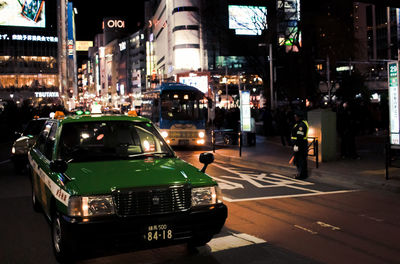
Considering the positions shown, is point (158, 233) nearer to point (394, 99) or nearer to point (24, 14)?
point (394, 99)

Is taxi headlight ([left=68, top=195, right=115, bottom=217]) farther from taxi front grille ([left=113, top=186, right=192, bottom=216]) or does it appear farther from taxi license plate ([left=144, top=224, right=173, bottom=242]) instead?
taxi license plate ([left=144, top=224, right=173, bottom=242])

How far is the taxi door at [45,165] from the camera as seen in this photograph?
21.3ft

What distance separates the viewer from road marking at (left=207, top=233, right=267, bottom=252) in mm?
6379

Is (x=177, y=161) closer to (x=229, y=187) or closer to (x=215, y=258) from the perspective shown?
(x=215, y=258)

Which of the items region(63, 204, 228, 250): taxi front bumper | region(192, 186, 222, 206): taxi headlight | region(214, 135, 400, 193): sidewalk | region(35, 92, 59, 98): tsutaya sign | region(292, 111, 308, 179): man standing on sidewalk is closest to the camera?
region(63, 204, 228, 250): taxi front bumper

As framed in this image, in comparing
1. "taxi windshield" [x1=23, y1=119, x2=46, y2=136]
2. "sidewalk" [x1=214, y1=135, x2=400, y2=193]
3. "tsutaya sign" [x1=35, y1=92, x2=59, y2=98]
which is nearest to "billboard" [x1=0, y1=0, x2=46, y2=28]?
"tsutaya sign" [x1=35, y1=92, x2=59, y2=98]

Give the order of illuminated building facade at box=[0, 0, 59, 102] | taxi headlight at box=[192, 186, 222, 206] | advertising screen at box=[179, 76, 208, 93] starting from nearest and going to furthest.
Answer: taxi headlight at box=[192, 186, 222, 206], advertising screen at box=[179, 76, 208, 93], illuminated building facade at box=[0, 0, 59, 102]

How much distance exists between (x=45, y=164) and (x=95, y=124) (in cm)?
93

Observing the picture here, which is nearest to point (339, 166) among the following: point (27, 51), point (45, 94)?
point (45, 94)

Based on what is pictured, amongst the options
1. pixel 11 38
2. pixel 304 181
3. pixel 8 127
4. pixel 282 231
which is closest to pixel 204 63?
pixel 11 38

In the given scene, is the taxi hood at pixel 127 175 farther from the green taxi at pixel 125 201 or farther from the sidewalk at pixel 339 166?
the sidewalk at pixel 339 166

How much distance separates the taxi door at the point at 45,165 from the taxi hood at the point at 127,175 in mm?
699

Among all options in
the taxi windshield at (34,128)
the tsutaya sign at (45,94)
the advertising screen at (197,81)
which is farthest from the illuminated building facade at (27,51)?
the taxi windshield at (34,128)

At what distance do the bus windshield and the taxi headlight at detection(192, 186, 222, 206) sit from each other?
18647 mm
